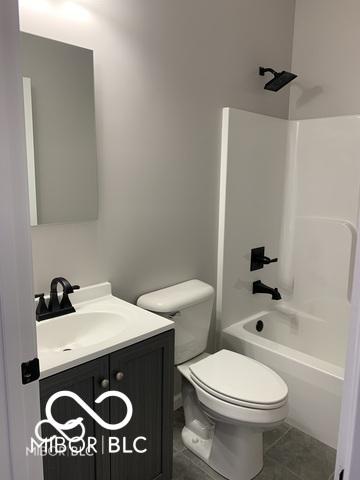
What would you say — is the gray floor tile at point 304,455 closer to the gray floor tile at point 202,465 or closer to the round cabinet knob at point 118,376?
the gray floor tile at point 202,465

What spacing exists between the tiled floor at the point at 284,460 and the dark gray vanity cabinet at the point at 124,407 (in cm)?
20

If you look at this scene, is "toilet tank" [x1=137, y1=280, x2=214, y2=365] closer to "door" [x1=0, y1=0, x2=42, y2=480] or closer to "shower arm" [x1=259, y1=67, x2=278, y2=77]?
"door" [x1=0, y1=0, x2=42, y2=480]

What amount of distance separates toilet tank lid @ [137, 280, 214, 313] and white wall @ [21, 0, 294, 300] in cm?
8

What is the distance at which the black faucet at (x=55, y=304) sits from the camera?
1.58 m

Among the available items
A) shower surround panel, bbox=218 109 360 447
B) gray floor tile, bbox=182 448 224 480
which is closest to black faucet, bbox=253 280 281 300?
shower surround panel, bbox=218 109 360 447

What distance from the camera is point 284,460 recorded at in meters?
1.97

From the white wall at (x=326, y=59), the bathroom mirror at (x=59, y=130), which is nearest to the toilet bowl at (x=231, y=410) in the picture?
the bathroom mirror at (x=59, y=130)

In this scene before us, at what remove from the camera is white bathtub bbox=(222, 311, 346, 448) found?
205 cm

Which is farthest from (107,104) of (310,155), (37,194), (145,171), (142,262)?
(310,155)

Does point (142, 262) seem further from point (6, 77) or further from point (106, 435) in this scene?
point (6, 77)

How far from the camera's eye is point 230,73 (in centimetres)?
226

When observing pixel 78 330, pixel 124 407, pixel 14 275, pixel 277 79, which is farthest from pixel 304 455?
pixel 277 79

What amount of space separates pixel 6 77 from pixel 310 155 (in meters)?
2.34

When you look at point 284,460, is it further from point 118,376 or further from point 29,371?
point 29,371
